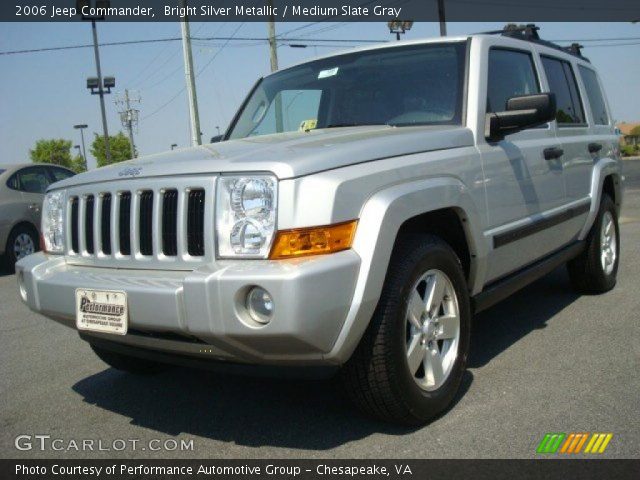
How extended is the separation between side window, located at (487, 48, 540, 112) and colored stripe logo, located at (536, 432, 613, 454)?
1.81 meters

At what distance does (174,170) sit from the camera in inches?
109

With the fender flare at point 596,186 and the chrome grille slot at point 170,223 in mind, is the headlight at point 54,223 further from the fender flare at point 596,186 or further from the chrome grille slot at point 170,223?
the fender flare at point 596,186

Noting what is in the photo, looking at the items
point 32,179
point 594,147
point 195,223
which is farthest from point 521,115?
point 32,179

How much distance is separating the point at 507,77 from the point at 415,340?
6.45 feet

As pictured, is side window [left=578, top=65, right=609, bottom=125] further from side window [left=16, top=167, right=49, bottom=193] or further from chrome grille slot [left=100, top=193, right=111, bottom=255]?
side window [left=16, top=167, right=49, bottom=193]

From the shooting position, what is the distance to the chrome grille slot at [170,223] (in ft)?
9.03

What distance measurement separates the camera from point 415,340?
2943 mm

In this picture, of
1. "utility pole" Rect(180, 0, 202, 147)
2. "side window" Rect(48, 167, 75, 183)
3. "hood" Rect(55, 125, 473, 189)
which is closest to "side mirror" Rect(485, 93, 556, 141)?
"hood" Rect(55, 125, 473, 189)

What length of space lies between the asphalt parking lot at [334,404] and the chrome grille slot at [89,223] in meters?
0.88

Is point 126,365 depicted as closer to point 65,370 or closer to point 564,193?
point 65,370

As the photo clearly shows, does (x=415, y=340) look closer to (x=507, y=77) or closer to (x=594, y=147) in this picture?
(x=507, y=77)

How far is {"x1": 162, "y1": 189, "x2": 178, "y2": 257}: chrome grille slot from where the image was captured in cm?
275

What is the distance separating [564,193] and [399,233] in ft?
6.64
